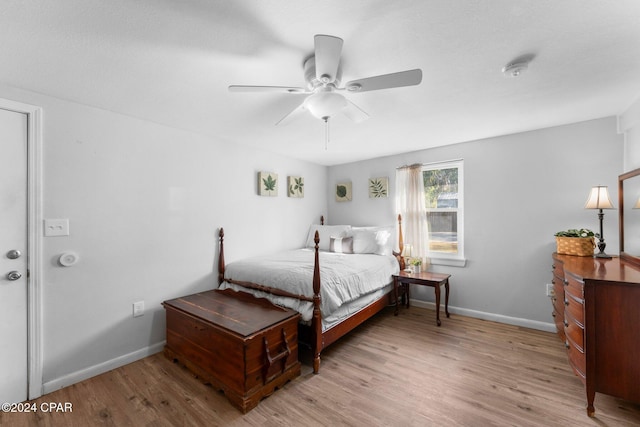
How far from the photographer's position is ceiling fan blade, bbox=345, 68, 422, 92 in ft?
4.64

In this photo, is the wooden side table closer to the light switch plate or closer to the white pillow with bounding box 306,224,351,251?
the white pillow with bounding box 306,224,351,251

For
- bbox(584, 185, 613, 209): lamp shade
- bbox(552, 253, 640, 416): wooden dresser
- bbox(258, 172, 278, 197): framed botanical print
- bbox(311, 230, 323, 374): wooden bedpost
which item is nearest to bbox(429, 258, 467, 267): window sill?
bbox(584, 185, 613, 209): lamp shade

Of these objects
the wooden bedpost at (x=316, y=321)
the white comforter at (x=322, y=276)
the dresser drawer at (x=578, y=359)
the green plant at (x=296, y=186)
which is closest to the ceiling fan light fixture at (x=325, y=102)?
the wooden bedpost at (x=316, y=321)

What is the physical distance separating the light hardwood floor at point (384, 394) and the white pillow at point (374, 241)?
129cm

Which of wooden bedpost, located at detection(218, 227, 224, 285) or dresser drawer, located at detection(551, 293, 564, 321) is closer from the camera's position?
dresser drawer, located at detection(551, 293, 564, 321)

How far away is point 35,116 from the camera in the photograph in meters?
1.99

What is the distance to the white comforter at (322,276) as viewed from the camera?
7.83ft

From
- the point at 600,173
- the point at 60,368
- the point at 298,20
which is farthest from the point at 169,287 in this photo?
the point at 600,173

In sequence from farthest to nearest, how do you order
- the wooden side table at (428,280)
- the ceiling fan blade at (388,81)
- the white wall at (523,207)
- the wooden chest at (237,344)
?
the wooden side table at (428,280) → the white wall at (523,207) → the wooden chest at (237,344) → the ceiling fan blade at (388,81)

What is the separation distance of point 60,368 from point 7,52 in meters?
2.18

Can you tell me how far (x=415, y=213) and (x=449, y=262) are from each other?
77cm

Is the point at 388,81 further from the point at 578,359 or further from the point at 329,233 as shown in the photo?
the point at 329,233

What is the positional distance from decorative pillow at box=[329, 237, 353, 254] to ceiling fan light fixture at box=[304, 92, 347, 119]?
2356 millimetres

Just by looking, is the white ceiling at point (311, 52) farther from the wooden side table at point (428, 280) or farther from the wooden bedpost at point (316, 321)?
the wooden side table at point (428, 280)
